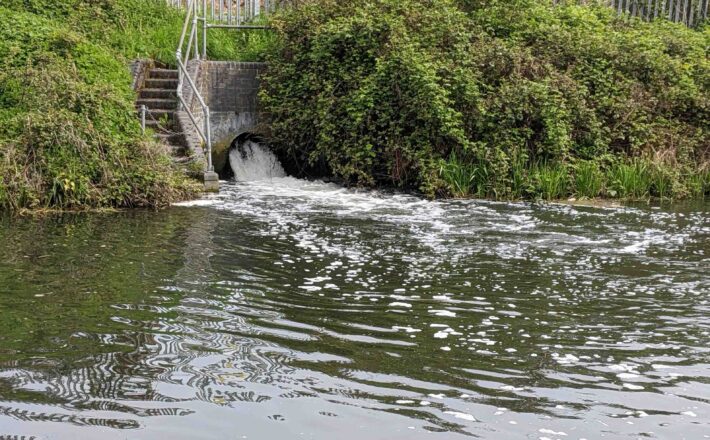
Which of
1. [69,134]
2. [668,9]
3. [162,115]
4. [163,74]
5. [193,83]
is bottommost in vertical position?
[69,134]

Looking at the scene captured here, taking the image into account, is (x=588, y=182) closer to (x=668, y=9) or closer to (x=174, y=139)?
(x=174, y=139)

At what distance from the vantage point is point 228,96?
57.5ft

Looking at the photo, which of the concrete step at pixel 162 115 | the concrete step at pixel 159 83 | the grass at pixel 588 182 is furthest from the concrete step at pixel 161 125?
the grass at pixel 588 182

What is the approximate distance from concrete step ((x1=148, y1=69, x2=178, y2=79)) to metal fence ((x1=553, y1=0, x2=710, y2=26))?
10.7m

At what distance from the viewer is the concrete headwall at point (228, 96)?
17.3 metres

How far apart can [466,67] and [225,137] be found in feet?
17.9

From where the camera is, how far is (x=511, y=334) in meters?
6.30

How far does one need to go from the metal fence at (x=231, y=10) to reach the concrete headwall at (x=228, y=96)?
2.12 m

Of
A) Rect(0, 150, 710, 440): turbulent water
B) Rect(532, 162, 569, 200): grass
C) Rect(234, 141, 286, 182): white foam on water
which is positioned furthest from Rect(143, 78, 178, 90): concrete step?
Rect(532, 162, 569, 200): grass

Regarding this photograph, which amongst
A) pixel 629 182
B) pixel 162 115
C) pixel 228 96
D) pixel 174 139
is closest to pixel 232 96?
pixel 228 96

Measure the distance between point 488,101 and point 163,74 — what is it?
6.99 meters

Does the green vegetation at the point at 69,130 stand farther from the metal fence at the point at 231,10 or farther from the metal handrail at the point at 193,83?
the metal fence at the point at 231,10

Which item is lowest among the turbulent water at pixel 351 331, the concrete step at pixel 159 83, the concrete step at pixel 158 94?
the turbulent water at pixel 351 331

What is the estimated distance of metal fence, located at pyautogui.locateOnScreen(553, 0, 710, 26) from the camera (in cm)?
2062
